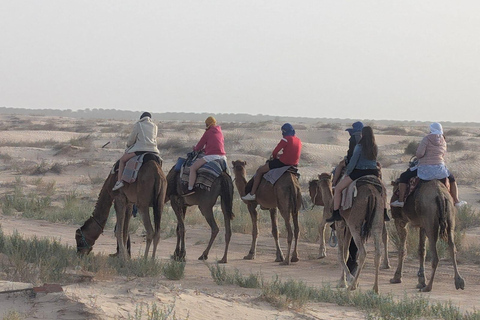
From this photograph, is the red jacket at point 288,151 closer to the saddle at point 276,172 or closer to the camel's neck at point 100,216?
the saddle at point 276,172

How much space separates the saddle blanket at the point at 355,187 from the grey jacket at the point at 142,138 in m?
3.82

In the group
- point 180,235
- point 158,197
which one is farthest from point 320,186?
point 158,197

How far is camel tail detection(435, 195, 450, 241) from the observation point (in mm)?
12125

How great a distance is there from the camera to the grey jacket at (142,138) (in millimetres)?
13727

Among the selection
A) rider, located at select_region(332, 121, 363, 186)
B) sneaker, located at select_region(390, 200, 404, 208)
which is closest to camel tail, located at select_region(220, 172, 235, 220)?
rider, located at select_region(332, 121, 363, 186)

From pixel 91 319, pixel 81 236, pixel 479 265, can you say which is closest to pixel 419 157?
pixel 479 265

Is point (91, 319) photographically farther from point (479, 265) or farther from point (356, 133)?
point (479, 265)

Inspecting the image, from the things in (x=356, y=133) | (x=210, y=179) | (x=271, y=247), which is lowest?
(x=271, y=247)

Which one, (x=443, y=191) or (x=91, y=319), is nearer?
(x=91, y=319)

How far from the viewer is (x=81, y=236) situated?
1324 cm

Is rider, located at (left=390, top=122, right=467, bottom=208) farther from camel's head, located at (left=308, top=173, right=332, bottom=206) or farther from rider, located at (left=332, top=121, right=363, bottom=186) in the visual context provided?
camel's head, located at (left=308, top=173, right=332, bottom=206)

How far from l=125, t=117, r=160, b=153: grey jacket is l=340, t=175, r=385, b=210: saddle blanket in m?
3.82

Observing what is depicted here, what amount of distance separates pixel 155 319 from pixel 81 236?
18.7 ft

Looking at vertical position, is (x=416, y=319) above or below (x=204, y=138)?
below
